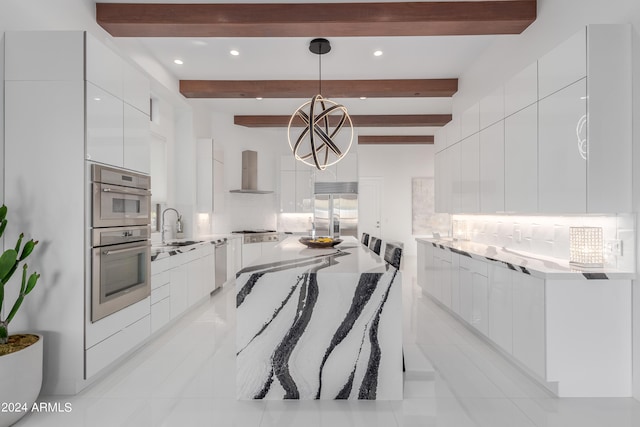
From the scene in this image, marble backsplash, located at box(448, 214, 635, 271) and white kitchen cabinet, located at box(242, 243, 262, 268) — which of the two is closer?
marble backsplash, located at box(448, 214, 635, 271)

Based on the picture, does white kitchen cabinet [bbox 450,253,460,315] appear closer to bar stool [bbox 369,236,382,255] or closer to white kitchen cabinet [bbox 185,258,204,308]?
bar stool [bbox 369,236,382,255]

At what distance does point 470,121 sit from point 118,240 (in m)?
3.65

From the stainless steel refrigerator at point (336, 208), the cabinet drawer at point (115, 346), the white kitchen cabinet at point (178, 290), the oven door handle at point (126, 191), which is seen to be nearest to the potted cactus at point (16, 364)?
the cabinet drawer at point (115, 346)

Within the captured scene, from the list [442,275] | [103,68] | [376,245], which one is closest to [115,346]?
[103,68]

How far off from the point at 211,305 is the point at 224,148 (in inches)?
120

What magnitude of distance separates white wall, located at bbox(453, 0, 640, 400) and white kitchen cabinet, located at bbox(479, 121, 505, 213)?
0.69m

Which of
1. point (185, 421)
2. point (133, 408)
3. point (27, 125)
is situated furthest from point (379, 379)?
point (27, 125)

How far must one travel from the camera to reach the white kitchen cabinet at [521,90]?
2.74 metres

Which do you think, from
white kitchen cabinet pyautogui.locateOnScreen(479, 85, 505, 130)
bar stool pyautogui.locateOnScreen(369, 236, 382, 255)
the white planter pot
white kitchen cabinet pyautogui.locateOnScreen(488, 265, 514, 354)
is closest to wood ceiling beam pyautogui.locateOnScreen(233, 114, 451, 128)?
white kitchen cabinet pyautogui.locateOnScreen(479, 85, 505, 130)

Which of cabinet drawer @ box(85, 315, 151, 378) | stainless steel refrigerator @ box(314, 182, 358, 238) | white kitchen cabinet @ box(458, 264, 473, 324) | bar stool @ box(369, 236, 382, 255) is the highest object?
stainless steel refrigerator @ box(314, 182, 358, 238)

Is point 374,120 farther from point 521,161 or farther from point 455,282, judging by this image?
point 521,161

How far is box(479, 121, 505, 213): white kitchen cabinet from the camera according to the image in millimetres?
3236

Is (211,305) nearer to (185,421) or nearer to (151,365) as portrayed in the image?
(151,365)

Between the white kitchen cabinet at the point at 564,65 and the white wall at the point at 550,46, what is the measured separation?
0.95 ft
